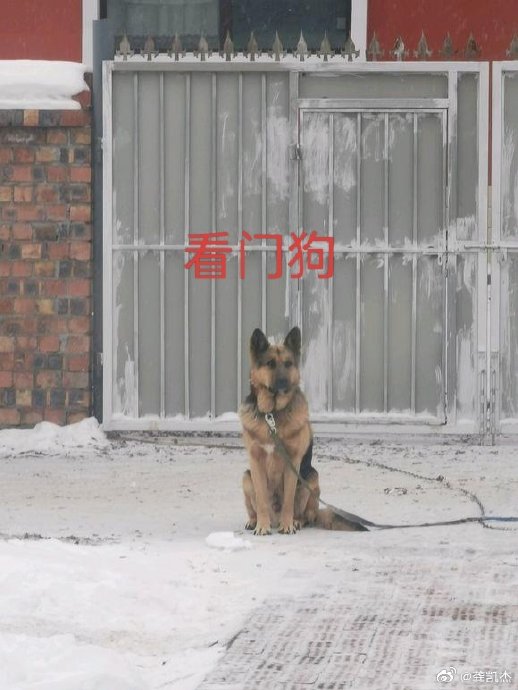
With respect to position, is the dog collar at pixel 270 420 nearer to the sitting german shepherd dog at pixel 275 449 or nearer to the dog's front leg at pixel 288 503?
the sitting german shepherd dog at pixel 275 449

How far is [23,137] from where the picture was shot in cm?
1091

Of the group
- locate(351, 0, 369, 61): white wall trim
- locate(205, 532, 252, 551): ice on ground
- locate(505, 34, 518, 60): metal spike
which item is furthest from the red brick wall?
locate(205, 532, 252, 551): ice on ground

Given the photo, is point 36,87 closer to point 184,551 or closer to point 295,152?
point 295,152

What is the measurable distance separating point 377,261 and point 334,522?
3237mm

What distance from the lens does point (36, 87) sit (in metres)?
10.9

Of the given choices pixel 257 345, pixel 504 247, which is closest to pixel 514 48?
pixel 504 247

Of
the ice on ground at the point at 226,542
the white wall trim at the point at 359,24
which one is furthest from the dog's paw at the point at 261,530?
the white wall trim at the point at 359,24

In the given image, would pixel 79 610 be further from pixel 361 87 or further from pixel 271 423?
pixel 361 87

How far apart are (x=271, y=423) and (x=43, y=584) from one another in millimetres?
1992

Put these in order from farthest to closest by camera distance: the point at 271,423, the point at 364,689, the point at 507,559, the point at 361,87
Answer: the point at 361,87
the point at 271,423
the point at 507,559
the point at 364,689

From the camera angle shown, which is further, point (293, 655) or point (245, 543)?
point (245, 543)

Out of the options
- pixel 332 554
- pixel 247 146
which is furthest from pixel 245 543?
pixel 247 146

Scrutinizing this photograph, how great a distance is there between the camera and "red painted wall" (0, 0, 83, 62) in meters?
12.7

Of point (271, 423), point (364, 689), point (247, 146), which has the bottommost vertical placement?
point (364, 689)
